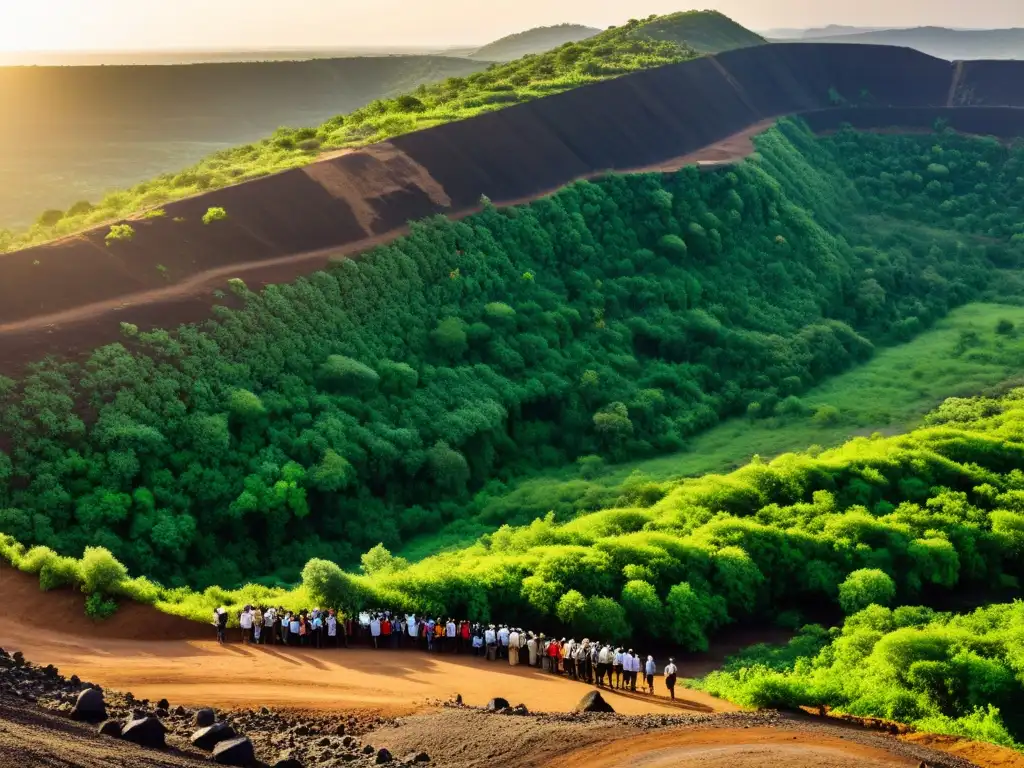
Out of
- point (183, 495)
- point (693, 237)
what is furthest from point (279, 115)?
point (183, 495)

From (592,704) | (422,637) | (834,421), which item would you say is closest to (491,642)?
(422,637)

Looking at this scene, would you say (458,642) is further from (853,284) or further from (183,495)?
(853,284)

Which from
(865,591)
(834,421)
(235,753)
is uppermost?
(235,753)

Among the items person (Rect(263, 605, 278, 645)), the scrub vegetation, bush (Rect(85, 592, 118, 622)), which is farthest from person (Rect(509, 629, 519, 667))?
bush (Rect(85, 592, 118, 622))

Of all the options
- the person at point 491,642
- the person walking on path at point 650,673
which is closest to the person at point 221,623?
the person at point 491,642

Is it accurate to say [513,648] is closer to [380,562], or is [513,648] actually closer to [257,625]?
[257,625]

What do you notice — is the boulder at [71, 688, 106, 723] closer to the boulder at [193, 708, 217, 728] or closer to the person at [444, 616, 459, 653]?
the boulder at [193, 708, 217, 728]
